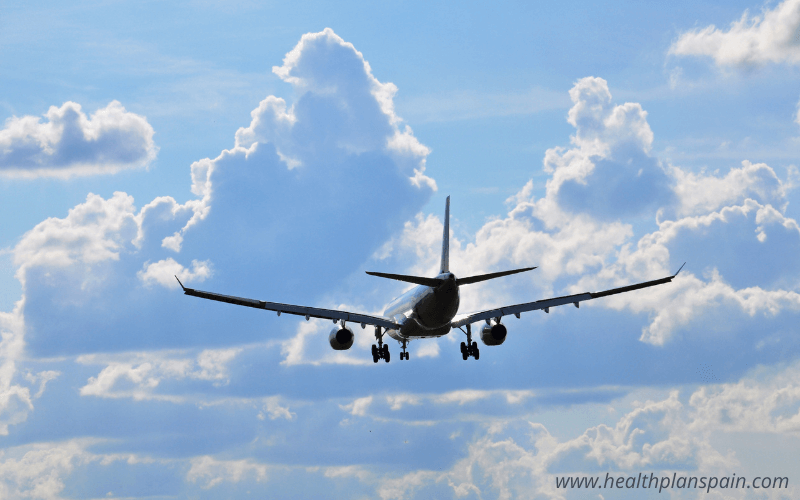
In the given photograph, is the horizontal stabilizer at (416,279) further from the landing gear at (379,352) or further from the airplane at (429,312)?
the landing gear at (379,352)

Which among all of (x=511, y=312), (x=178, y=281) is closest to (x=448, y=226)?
(x=511, y=312)

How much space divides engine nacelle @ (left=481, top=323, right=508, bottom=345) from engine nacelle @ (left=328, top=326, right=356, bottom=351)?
11191 millimetres

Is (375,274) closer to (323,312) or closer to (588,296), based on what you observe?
(323,312)

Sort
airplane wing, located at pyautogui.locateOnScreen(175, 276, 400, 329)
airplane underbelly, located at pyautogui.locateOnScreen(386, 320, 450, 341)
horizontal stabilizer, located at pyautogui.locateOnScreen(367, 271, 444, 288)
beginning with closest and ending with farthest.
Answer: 1. horizontal stabilizer, located at pyautogui.locateOnScreen(367, 271, 444, 288)
2. airplane wing, located at pyautogui.locateOnScreen(175, 276, 400, 329)
3. airplane underbelly, located at pyautogui.locateOnScreen(386, 320, 450, 341)

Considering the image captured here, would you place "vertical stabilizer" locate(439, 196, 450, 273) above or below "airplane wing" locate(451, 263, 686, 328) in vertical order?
above

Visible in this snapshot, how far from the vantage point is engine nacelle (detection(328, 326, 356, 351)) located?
6581 cm

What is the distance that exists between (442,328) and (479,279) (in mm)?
9341

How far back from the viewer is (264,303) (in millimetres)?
60500

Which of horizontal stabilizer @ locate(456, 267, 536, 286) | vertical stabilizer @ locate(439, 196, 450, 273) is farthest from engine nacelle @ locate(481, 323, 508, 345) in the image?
horizontal stabilizer @ locate(456, 267, 536, 286)

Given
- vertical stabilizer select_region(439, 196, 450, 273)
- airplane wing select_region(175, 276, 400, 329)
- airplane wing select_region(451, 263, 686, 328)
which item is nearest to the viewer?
airplane wing select_region(175, 276, 400, 329)

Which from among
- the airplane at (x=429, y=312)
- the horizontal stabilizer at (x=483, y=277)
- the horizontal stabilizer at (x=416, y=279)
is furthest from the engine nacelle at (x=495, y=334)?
the horizontal stabilizer at (x=416, y=279)

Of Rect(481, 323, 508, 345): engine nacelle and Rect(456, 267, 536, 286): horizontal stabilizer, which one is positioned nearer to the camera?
Rect(456, 267, 536, 286): horizontal stabilizer

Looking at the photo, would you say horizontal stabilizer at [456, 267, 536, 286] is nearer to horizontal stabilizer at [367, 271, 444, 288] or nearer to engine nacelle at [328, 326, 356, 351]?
horizontal stabilizer at [367, 271, 444, 288]

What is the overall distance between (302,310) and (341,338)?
4.90m
